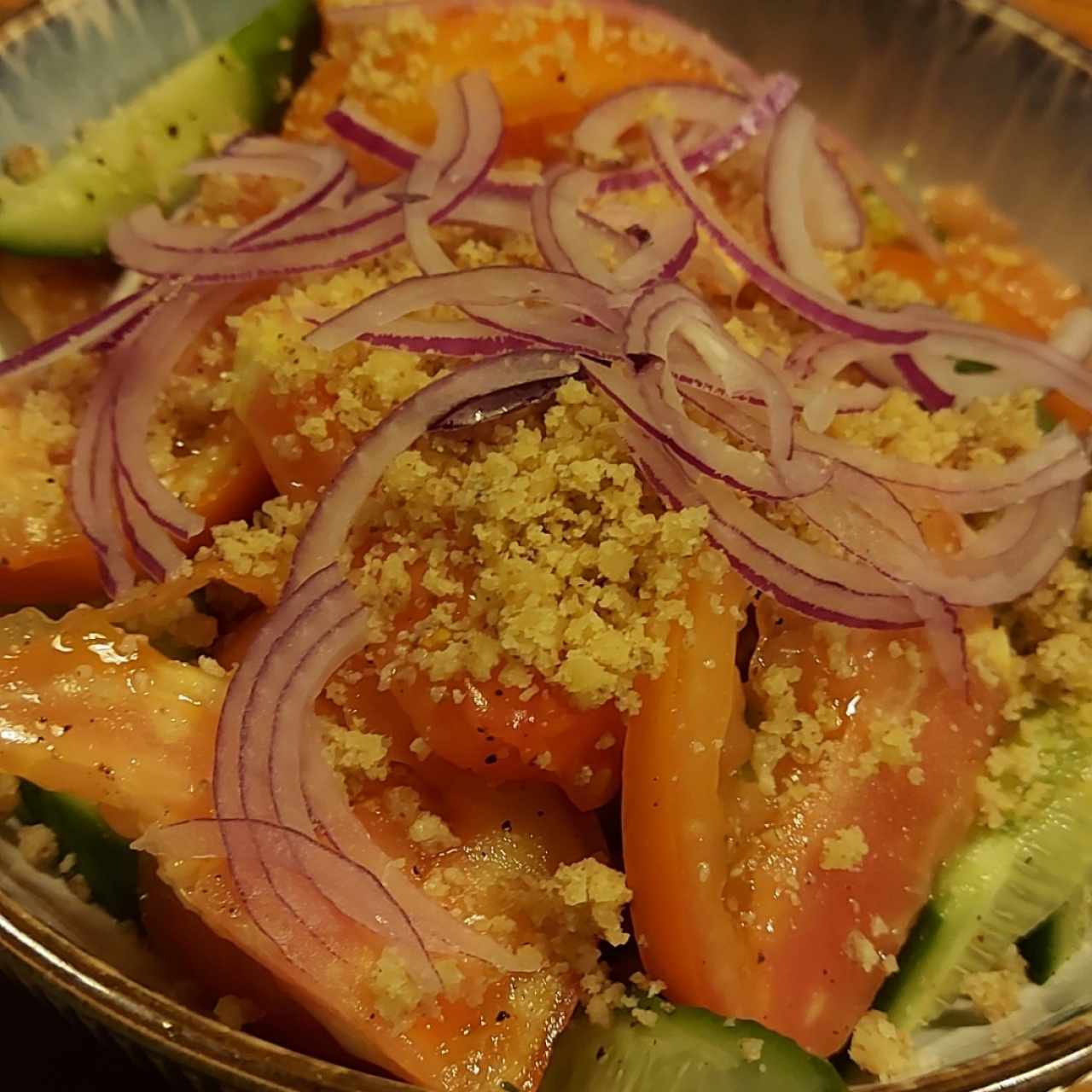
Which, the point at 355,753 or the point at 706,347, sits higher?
the point at 706,347

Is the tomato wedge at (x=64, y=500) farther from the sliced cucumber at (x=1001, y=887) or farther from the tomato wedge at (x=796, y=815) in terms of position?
the sliced cucumber at (x=1001, y=887)

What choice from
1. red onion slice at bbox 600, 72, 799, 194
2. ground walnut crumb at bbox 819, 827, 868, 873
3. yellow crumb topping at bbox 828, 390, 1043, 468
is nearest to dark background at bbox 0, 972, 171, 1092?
ground walnut crumb at bbox 819, 827, 868, 873

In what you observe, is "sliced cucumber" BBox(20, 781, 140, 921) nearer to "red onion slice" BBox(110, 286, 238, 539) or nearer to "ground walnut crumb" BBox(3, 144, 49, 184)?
"red onion slice" BBox(110, 286, 238, 539)

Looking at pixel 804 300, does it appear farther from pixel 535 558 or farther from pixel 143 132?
pixel 143 132

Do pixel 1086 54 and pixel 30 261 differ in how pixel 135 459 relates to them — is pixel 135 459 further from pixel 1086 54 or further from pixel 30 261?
pixel 1086 54

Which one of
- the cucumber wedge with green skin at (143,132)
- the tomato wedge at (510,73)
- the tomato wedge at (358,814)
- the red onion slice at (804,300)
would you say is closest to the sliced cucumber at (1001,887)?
the tomato wedge at (358,814)

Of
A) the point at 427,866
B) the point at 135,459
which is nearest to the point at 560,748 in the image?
the point at 427,866

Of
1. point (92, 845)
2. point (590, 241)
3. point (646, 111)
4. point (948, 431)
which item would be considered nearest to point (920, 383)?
point (948, 431)
